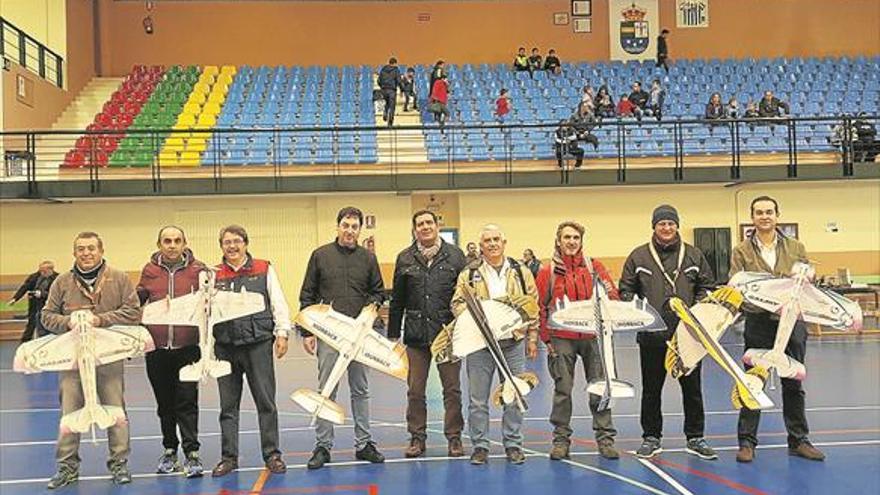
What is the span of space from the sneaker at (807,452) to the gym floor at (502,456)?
0.09 metres

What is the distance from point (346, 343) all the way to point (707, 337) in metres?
2.52

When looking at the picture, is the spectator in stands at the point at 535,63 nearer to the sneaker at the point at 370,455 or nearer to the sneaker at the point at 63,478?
the sneaker at the point at 370,455

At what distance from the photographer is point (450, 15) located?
2316cm

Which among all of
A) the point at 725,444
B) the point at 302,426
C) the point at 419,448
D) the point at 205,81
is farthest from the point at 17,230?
the point at 725,444

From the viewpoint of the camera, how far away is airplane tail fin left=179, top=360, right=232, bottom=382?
513cm

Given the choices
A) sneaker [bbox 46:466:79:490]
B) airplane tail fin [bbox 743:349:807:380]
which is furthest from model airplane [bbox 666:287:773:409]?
sneaker [bbox 46:466:79:490]

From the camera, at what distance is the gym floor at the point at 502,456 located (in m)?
5.14

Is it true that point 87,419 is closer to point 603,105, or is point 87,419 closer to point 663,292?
point 663,292

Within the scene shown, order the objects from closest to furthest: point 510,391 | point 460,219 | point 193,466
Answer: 1. point 510,391
2. point 193,466
3. point 460,219

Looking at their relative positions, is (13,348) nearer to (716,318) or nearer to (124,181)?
(124,181)

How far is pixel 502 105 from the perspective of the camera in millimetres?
18781

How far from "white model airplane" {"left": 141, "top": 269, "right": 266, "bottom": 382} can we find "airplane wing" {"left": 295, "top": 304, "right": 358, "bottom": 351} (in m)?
0.35

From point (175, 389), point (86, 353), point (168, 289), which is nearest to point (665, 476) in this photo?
point (175, 389)

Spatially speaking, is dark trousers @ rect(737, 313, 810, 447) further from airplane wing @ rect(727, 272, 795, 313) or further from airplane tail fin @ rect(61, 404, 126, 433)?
airplane tail fin @ rect(61, 404, 126, 433)
